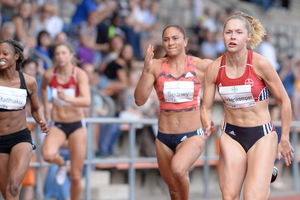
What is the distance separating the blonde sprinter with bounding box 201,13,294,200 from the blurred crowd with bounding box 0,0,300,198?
358 cm

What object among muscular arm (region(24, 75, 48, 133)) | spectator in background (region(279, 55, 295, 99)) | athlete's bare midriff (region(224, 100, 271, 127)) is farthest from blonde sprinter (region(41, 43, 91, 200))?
spectator in background (region(279, 55, 295, 99))

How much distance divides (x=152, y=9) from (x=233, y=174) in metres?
9.67

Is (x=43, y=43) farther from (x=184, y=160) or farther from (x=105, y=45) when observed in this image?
(x=184, y=160)

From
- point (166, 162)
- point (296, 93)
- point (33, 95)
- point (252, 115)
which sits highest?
point (33, 95)

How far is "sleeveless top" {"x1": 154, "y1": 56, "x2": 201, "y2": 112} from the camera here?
6.79 meters

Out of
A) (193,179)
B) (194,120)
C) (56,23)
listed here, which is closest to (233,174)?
(194,120)

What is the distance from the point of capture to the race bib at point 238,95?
5602 mm

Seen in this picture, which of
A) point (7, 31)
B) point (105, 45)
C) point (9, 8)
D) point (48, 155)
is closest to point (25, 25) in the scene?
point (9, 8)

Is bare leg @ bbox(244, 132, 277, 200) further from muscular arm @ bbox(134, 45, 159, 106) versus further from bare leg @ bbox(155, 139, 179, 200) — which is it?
muscular arm @ bbox(134, 45, 159, 106)

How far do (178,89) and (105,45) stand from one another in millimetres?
5450

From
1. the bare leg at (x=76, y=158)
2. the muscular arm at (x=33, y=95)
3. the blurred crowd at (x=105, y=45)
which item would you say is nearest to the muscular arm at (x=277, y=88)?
the muscular arm at (x=33, y=95)

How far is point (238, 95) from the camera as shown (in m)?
5.62

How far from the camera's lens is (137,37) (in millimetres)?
13188

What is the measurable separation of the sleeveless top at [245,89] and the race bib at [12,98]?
2308mm
